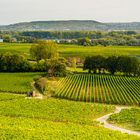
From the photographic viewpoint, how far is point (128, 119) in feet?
168

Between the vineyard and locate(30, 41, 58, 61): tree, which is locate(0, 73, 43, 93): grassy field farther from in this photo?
locate(30, 41, 58, 61): tree

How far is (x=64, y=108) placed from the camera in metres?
57.4

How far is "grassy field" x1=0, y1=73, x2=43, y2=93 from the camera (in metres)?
75.6

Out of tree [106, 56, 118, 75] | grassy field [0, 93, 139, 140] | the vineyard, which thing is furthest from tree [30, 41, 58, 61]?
grassy field [0, 93, 139, 140]

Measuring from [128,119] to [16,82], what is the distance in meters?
37.2

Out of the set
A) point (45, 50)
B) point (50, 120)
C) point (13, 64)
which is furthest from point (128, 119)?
point (45, 50)

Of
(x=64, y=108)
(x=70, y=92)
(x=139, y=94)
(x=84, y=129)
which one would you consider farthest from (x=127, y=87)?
(x=84, y=129)

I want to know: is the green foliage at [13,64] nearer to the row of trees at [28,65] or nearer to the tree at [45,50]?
the row of trees at [28,65]

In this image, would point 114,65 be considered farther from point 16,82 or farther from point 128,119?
point 128,119

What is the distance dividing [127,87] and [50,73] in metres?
22.5

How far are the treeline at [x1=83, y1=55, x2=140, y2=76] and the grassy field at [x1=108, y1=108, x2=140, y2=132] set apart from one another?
43.5 metres

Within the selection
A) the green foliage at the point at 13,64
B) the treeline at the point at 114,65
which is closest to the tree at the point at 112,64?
the treeline at the point at 114,65

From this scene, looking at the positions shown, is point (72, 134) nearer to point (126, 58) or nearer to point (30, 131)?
point (30, 131)

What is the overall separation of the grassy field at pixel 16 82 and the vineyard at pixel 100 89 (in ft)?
21.9
